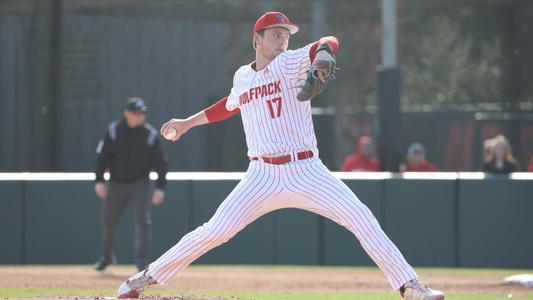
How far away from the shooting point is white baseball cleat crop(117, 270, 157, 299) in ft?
21.5

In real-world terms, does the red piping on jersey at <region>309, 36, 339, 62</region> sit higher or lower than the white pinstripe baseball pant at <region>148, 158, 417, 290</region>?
higher

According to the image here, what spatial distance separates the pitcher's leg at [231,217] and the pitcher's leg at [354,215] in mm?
179

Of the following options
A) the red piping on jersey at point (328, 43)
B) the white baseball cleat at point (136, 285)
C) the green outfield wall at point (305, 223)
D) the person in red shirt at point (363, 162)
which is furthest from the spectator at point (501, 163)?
the white baseball cleat at point (136, 285)

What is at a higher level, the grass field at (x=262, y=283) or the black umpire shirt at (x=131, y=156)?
the black umpire shirt at (x=131, y=156)

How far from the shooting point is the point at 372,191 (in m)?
12.3

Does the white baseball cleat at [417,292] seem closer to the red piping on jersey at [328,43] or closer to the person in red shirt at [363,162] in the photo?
the red piping on jersey at [328,43]

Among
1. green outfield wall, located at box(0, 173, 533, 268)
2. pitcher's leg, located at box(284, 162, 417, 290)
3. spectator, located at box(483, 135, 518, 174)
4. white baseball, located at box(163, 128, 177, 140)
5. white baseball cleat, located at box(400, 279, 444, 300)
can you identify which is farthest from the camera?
spectator, located at box(483, 135, 518, 174)

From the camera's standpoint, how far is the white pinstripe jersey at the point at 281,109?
6.43 m

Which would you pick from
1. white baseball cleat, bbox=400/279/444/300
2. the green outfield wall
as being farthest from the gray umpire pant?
white baseball cleat, bbox=400/279/444/300

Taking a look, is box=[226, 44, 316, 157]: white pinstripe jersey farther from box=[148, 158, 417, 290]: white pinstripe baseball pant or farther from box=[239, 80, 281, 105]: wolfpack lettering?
box=[148, 158, 417, 290]: white pinstripe baseball pant

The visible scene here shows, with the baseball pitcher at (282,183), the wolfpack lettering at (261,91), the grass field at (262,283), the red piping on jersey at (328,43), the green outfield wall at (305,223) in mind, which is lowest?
the grass field at (262,283)

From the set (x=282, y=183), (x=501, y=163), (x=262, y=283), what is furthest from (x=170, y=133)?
(x=501, y=163)

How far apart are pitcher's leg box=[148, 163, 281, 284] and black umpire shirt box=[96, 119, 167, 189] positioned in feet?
14.5

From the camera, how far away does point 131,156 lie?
1084 cm
